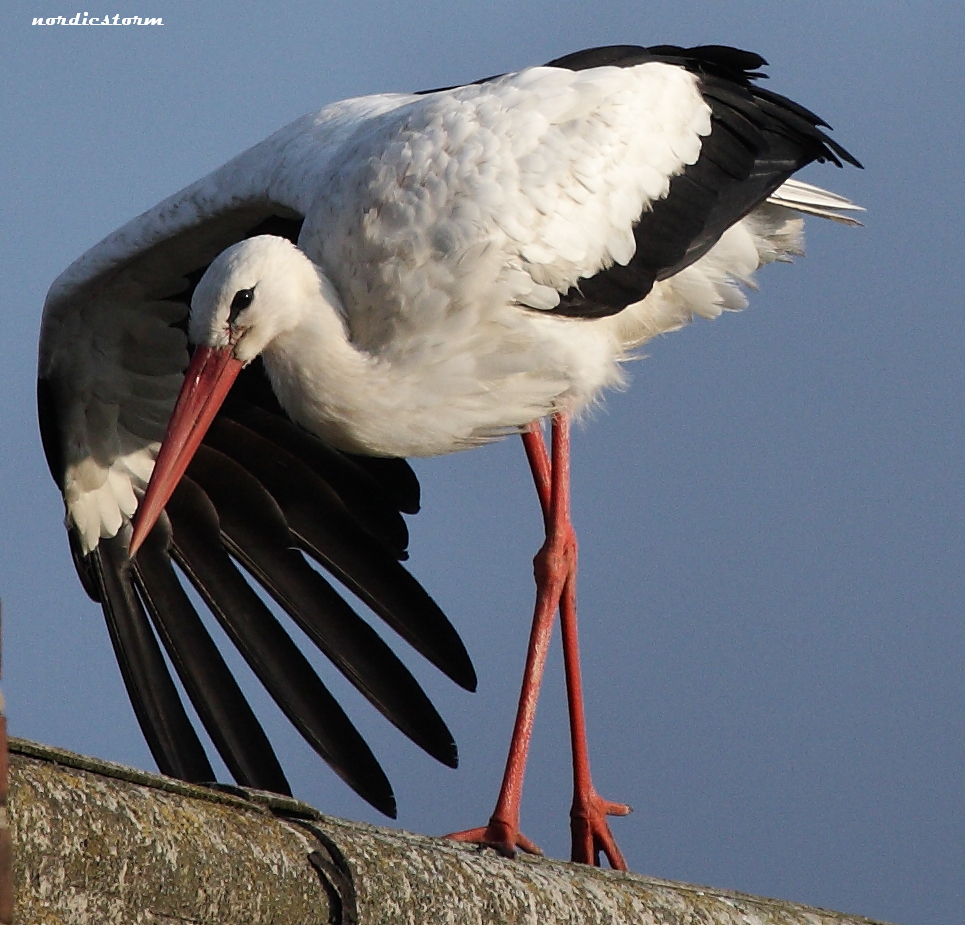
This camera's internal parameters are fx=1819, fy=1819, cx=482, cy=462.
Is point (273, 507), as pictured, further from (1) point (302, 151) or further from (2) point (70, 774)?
(2) point (70, 774)

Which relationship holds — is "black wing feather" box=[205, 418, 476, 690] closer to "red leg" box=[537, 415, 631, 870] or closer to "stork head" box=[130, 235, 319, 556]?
"red leg" box=[537, 415, 631, 870]

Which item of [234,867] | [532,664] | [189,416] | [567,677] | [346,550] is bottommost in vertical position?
[567,677]

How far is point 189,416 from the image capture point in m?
5.59

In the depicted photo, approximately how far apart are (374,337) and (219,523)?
1.78 metres

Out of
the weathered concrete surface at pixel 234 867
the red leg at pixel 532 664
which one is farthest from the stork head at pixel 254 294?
the weathered concrete surface at pixel 234 867

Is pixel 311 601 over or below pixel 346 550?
below

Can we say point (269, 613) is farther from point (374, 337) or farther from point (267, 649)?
point (374, 337)

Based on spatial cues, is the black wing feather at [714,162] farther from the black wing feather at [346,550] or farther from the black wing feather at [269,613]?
the black wing feather at [346,550]

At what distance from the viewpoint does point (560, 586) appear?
20.5ft

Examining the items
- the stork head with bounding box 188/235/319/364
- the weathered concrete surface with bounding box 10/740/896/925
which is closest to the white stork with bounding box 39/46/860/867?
the stork head with bounding box 188/235/319/364

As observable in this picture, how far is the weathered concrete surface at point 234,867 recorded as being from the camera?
109 inches

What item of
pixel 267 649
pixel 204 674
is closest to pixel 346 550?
pixel 267 649

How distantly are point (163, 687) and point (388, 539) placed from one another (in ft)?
3.31

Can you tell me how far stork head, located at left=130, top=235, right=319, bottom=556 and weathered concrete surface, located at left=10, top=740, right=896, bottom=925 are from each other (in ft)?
6.10
